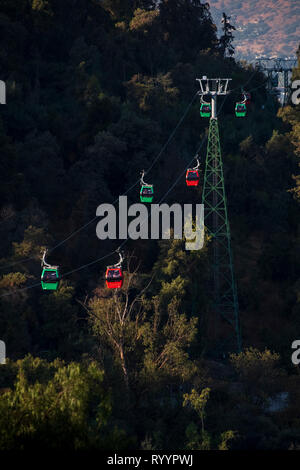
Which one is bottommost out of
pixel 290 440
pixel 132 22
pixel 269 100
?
pixel 290 440

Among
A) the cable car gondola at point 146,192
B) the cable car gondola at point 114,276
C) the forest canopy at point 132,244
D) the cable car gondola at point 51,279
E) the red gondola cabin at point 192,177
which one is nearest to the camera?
the cable car gondola at point 51,279

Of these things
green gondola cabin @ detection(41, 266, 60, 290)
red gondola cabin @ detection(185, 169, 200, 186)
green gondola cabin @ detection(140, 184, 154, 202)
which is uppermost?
red gondola cabin @ detection(185, 169, 200, 186)

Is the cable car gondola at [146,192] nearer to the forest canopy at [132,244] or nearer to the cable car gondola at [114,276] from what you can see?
the forest canopy at [132,244]

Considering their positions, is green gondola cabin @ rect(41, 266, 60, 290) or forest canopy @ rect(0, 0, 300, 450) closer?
green gondola cabin @ rect(41, 266, 60, 290)

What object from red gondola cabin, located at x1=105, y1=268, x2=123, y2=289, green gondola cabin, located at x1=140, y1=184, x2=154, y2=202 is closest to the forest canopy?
red gondola cabin, located at x1=105, y1=268, x2=123, y2=289

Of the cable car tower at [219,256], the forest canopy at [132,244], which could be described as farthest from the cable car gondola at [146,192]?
the forest canopy at [132,244]

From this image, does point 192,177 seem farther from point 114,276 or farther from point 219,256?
point 114,276

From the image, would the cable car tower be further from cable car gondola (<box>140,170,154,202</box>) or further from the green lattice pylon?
cable car gondola (<box>140,170,154,202</box>)

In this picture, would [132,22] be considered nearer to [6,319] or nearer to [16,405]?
[6,319]

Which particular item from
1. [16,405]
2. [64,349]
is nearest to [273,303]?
[64,349]

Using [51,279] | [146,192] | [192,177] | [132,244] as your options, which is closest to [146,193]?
[146,192]

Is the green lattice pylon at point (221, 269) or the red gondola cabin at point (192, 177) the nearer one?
the red gondola cabin at point (192, 177)
